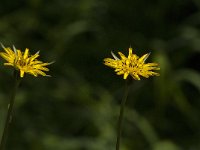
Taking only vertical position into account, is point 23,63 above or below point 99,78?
below

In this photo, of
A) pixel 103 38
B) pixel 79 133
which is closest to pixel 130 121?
pixel 79 133

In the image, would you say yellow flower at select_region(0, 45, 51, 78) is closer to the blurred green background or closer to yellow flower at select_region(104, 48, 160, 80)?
yellow flower at select_region(104, 48, 160, 80)

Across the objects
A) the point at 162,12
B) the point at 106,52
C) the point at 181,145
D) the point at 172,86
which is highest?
the point at 162,12

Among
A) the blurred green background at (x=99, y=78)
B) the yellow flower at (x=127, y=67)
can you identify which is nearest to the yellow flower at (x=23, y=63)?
the yellow flower at (x=127, y=67)

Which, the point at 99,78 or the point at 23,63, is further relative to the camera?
the point at 99,78

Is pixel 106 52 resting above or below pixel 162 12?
below

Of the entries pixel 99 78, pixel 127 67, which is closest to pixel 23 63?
pixel 127 67

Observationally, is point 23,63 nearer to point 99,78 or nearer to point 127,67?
point 127,67

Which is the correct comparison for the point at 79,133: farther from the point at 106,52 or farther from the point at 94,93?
the point at 106,52

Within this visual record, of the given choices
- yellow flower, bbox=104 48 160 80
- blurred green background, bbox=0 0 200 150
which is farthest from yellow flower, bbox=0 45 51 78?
blurred green background, bbox=0 0 200 150
